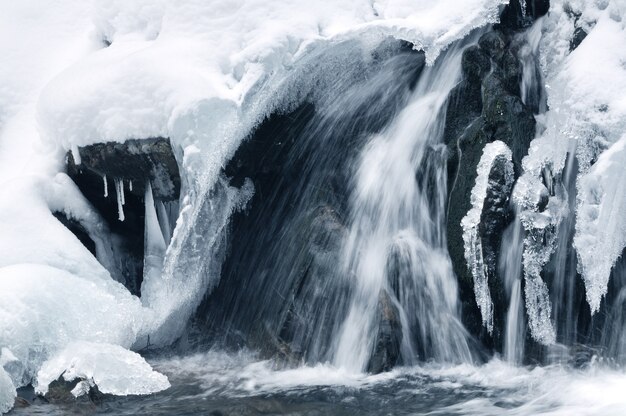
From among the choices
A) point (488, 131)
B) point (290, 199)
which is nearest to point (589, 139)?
point (488, 131)

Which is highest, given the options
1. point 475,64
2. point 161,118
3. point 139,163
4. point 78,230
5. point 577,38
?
point 577,38

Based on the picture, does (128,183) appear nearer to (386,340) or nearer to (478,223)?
(386,340)

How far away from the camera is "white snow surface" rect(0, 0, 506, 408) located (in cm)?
638

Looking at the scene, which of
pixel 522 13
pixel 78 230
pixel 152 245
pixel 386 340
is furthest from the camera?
pixel 78 230

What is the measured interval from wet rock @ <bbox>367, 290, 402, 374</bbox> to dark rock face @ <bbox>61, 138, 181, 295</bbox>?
2158mm

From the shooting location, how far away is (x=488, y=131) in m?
6.27

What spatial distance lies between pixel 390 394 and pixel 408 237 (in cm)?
135

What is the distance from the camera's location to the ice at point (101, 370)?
5.81 meters

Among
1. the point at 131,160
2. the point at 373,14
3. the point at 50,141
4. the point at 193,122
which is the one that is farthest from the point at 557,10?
the point at 50,141

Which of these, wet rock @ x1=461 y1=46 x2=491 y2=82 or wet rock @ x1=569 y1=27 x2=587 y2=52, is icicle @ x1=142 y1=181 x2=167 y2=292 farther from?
wet rock @ x1=569 y1=27 x2=587 y2=52

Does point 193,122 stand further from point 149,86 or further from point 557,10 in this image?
point 557,10

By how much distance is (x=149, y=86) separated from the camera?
6.98 meters

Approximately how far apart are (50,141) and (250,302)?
97.1 inches

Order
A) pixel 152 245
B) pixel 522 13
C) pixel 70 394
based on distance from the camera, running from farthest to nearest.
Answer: pixel 152 245 < pixel 522 13 < pixel 70 394
